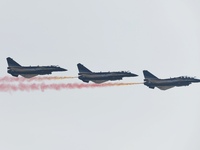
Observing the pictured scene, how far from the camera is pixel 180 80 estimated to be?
193 m

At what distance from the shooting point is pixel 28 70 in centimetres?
18475

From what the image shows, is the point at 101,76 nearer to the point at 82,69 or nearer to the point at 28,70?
the point at 82,69

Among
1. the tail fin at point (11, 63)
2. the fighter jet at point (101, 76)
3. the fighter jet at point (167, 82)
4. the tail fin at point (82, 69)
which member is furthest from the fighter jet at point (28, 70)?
the fighter jet at point (167, 82)

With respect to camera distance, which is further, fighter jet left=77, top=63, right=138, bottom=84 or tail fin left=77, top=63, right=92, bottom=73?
tail fin left=77, top=63, right=92, bottom=73

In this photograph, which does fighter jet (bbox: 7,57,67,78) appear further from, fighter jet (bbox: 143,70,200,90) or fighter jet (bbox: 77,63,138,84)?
fighter jet (bbox: 143,70,200,90)

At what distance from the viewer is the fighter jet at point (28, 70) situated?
18300 centimetres

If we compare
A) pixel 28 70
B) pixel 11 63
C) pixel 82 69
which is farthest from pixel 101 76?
pixel 11 63

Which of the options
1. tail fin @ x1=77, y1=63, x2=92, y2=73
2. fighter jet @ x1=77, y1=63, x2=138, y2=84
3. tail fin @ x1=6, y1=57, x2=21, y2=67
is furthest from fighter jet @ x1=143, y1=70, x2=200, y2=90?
tail fin @ x1=6, y1=57, x2=21, y2=67

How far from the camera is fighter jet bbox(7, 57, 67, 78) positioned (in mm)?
183000

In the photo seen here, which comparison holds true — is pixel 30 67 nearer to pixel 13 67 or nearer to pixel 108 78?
pixel 13 67

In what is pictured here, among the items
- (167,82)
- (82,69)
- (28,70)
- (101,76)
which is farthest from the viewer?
(167,82)

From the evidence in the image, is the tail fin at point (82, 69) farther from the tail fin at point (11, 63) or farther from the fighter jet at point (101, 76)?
the tail fin at point (11, 63)

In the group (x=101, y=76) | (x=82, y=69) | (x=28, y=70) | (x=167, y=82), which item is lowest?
(x=167, y=82)

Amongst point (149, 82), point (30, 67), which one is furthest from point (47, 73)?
point (149, 82)
